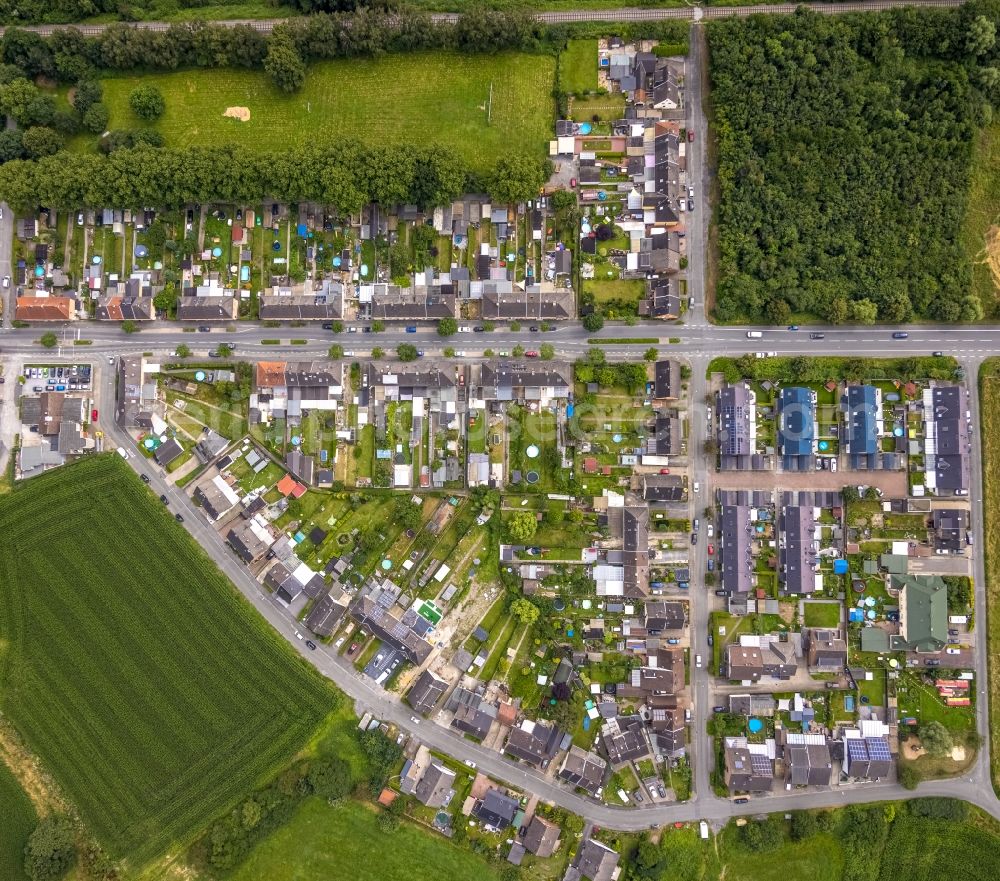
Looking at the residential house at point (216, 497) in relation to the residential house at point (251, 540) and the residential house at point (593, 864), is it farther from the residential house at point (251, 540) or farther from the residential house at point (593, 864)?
the residential house at point (593, 864)

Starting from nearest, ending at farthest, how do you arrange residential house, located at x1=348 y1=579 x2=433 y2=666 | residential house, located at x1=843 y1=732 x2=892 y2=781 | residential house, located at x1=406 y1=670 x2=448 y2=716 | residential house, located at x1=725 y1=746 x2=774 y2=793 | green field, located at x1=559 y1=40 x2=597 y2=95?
1. residential house, located at x1=725 y1=746 x2=774 y2=793
2. residential house, located at x1=843 y1=732 x2=892 y2=781
3. residential house, located at x1=406 y1=670 x2=448 y2=716
4. residential house, located at x1=348 y1=579 x2=433 y2=666
5. green field, located at x1=559 y1=40 x2=597 y2=95

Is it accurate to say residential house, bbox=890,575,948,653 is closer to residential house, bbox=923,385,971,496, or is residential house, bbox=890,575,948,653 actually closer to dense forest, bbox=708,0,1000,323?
residential house, bbox=923,385,971,496

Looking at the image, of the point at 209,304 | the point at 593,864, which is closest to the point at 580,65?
the point at 209,304

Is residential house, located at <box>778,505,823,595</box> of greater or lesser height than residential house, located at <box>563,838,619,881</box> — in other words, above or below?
above

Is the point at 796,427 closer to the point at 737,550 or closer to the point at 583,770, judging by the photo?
the point at 737,550

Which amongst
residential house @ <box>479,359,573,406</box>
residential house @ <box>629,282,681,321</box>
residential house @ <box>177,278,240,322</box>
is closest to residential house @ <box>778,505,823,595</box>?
residential house @ <box>629,282,681,321</box>

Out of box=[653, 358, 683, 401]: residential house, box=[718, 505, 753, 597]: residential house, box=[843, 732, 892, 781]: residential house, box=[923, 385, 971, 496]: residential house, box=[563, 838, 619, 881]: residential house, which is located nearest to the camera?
box=[843, 732, 892, 781]: residential house

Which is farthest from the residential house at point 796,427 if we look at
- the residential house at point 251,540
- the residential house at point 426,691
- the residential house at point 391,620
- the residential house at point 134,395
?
the residential house at point 134,395
